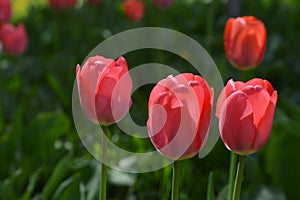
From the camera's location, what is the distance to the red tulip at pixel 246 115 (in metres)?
1.29

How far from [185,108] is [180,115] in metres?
0.01

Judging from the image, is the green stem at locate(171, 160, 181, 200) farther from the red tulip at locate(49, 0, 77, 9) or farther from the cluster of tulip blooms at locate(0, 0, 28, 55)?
the red tulip at locate(49, 0, 77, 9)

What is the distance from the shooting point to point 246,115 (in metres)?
1.30

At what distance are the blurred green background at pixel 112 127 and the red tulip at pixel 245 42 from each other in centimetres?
30

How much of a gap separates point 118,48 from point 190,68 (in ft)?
1.15

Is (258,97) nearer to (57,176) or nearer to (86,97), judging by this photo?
(86,97)

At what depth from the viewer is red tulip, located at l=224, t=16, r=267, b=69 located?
1905mm

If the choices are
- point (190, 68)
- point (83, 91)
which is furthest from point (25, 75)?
point (83, 91)

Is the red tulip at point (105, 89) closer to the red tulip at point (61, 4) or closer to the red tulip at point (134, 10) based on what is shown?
the red tulip at point (134, 10)

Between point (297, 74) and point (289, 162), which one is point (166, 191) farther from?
point (297, 74)

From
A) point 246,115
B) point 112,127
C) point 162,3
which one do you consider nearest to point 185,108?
point 246,115

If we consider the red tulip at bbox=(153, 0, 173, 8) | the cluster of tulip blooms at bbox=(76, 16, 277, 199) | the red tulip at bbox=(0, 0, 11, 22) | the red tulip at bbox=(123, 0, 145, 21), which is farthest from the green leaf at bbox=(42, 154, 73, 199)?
the red tulip at bbox=(153, 0, 173, 8)

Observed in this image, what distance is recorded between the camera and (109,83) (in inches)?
52.9

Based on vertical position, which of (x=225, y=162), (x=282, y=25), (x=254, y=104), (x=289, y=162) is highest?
(x=254, y=104)
